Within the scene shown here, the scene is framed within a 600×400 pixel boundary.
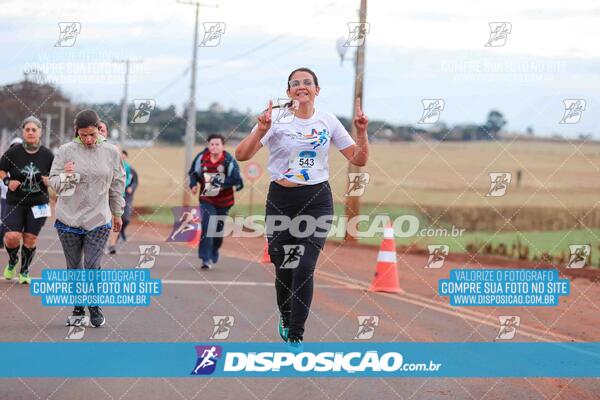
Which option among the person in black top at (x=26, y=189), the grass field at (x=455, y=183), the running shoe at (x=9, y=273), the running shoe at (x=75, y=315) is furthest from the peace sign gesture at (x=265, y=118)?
the grass field at (x=455, y=183)

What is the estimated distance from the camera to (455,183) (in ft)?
139

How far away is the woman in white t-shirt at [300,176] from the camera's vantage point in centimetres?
739

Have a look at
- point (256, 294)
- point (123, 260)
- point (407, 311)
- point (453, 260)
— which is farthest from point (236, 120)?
point (453, 260)

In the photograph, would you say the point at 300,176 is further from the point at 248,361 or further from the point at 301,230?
the point at 248,361

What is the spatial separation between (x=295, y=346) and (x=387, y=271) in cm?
643

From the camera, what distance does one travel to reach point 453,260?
816 inches

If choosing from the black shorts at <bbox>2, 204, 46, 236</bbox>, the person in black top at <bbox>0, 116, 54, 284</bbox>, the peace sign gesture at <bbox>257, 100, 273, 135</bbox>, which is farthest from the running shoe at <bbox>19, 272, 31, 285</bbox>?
the peace sign gesture at <bbox>257, 100, 273, 135</bbox>

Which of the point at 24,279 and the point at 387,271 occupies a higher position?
the point at 387,271

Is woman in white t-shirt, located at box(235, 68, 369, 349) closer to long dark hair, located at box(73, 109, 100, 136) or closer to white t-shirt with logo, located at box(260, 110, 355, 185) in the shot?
white t-shirt with logo, located at box(260, 110, 355, 185)

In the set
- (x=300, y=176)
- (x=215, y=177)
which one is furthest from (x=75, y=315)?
(x=215, y=177)

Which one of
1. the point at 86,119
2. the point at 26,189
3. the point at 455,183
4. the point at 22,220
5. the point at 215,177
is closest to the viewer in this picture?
the point at 86,119

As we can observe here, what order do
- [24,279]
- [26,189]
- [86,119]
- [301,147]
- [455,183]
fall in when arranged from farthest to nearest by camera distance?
[455,183], [24,279], [26,189], [86,119], [301,147]

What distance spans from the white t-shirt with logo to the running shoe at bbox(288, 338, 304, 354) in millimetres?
1149

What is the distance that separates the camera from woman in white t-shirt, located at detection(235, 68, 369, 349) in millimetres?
7391
